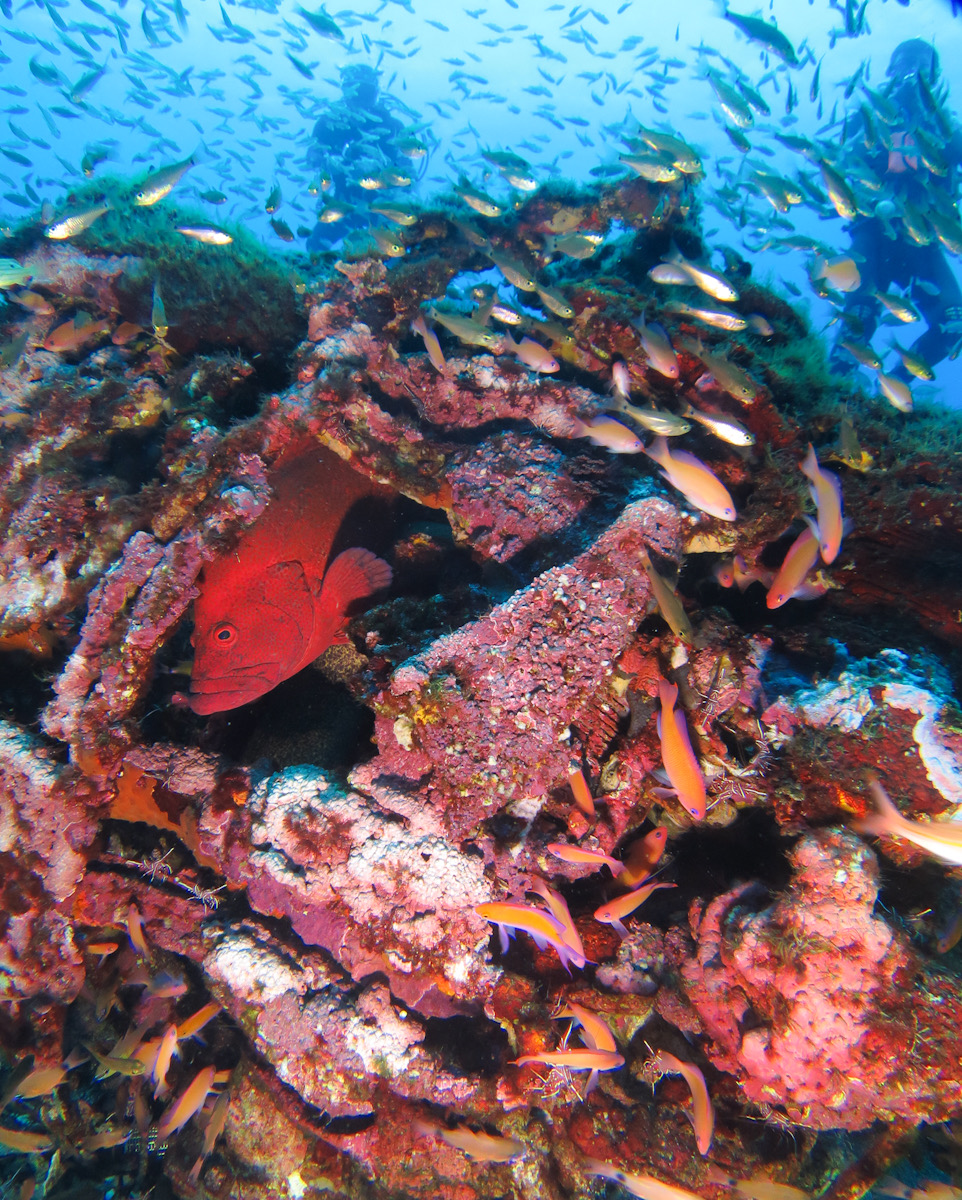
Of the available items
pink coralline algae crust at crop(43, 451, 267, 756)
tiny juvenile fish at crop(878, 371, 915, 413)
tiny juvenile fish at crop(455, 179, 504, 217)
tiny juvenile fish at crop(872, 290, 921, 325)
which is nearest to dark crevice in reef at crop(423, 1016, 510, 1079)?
pink coralline algae crust at crop(43, 451, 267, 756)

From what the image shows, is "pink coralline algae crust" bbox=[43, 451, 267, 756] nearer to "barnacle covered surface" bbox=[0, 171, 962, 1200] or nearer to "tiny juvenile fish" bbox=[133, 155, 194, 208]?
"barnacle covered surface" bbox=[0, 171, 962, 1200]

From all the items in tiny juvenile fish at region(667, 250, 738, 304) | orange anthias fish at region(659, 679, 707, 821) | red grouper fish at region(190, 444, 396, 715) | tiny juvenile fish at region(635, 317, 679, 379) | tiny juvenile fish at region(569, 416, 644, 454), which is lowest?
red grouper fish at region(190, 444, 396, 715)

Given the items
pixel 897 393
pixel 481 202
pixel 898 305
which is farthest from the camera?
pixel 898 305

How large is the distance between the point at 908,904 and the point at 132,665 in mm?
4728

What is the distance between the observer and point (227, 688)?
3.29m

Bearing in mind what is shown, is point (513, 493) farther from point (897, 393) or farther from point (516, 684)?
point (897, 393)

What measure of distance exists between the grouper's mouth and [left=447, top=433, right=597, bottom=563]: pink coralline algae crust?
5.27 feet

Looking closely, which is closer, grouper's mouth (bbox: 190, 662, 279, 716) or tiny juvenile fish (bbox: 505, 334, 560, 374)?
grouper's mouth (bbox: 190, 662, 279, 716)

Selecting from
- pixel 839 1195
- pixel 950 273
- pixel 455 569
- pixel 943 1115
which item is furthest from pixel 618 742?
pixel 950 273

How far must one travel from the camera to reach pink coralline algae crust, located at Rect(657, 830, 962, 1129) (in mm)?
2416

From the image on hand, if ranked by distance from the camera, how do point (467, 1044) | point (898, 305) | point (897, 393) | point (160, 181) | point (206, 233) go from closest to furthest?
point (467, 1044) → point (897, 393) → point (206, 233) → point (160, 181) → point (898, 305)

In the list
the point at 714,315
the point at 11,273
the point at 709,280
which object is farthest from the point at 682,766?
the point at 11,273

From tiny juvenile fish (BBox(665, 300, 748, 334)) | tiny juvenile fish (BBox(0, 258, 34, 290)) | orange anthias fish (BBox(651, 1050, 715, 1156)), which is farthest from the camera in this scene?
tiny juvenile fish (BBox(0, 258, 34, 290))

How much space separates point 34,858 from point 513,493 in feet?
12.6
